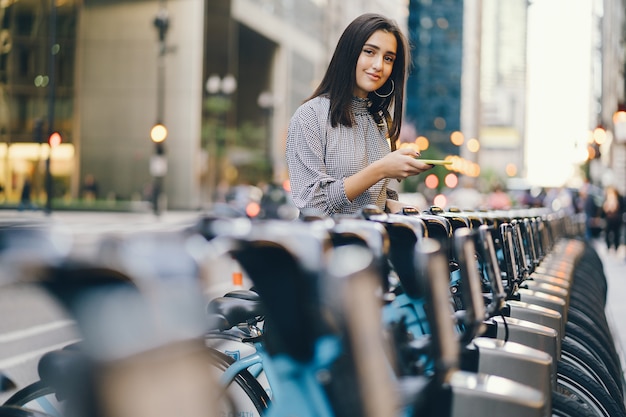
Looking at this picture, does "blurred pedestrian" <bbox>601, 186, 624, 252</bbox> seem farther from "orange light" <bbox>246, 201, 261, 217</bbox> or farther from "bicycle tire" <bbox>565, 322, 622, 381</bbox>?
"bicycle tire" <bbox>565, 322, 622, 381</bbox>

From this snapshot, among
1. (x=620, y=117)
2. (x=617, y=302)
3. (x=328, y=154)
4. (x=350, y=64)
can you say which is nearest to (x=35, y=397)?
(x=328, y=154)

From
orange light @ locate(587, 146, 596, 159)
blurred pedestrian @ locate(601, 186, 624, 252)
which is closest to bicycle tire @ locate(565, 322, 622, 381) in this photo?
blurred pedestrian @ locate(601, 186, 624, 252)

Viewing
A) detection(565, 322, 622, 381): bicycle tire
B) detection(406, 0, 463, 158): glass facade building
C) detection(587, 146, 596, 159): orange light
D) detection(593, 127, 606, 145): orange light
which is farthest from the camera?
detection(406, 0, 463, 158): glass facade building

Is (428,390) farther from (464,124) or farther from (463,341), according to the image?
(464,124)

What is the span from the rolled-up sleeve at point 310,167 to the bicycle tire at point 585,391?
37.3 inches

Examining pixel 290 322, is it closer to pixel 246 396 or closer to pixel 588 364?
pixel 246 396

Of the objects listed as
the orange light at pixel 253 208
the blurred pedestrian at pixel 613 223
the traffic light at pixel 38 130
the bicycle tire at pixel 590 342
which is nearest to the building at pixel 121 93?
the traffic light at pixel 38 130

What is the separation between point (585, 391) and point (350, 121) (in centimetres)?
128

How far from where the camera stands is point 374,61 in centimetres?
368

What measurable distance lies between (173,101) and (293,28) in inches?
818

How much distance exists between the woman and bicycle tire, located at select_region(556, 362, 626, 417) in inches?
36.1

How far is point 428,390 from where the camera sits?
84.8 inches

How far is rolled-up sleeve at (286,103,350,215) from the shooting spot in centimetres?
343

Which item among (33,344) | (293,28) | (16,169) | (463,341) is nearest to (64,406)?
(463,341)
